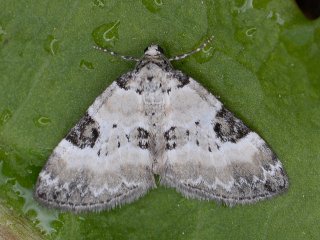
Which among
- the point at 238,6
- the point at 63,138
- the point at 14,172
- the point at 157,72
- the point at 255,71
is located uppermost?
the point at 238,6

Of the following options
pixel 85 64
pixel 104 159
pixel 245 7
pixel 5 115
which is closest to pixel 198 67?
pixel 245 7

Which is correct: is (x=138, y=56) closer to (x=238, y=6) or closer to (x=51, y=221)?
(x=238, y=6)

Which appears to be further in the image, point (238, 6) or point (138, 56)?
point (138, 56)

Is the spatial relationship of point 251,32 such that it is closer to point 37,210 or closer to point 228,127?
point 228,127

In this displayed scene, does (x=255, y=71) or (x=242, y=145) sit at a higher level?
(x=255, y=71)

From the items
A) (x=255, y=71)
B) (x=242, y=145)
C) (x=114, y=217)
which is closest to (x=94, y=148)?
(x=114, y=217)

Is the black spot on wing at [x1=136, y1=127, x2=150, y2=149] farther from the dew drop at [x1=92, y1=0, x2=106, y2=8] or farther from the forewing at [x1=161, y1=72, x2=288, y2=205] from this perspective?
the dew drop at [x1=92, y1=0, x2=106, y2=8]

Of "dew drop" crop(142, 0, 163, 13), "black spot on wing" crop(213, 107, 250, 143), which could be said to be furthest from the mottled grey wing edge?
"dew drop" crop(142, 0, 163, 13)
